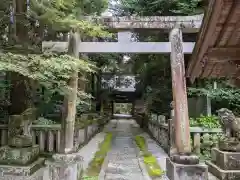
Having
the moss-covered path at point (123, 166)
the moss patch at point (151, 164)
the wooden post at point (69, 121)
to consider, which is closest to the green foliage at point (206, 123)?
the moss patch at point (151, 164)

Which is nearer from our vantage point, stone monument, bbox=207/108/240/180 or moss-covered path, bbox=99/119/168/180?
stone monument, bbox=207/108/240/180

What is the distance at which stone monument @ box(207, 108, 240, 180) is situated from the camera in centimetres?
477

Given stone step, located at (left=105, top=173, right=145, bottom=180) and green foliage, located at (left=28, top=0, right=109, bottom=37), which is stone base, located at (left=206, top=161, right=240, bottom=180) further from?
green foliage, located at (left=28, top=0, right=109, bottom=37)

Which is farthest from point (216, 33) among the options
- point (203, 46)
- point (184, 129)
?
point (184, 129)

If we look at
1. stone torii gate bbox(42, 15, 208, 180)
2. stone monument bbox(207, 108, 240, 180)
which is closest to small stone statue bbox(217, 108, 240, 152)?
stone monument bbox(207, 108, 240, 180)

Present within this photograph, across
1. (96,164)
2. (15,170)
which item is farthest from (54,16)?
(96,164)

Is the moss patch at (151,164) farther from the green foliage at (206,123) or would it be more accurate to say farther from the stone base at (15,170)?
the stone base at (15,170)

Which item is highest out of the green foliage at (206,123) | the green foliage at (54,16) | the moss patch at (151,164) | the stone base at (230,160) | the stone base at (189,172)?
the green foliage at (54,16)

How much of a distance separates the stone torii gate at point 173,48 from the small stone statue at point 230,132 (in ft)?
2.33

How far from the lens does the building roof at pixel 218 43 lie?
297 centimetres

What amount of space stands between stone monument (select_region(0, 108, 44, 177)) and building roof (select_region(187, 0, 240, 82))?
3396 millimetres

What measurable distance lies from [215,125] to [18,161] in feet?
20.0

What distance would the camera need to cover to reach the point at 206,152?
788 centimetres

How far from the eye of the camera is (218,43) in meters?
3.79
